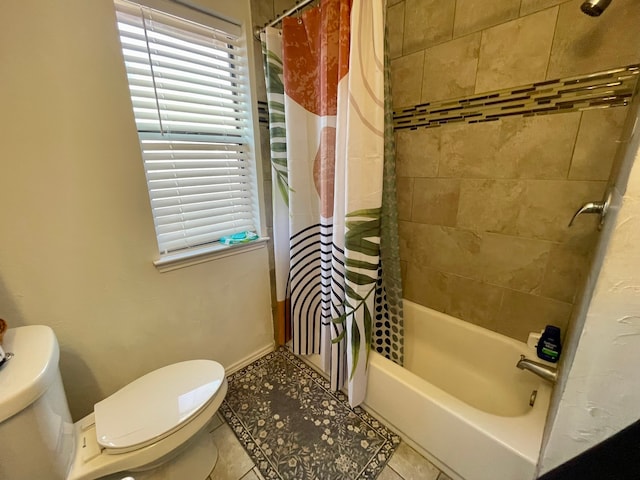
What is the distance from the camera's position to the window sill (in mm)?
1266

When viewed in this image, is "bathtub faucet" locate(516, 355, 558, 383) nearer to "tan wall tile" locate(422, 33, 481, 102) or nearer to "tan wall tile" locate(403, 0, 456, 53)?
"tan wall tile" locate(422, 33, 481, 102)

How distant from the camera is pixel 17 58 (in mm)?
838

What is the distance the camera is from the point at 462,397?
4.61 feet

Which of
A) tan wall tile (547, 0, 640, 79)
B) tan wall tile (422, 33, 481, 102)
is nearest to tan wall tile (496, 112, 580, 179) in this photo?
tan wall tile (547, 0, 640, 79)

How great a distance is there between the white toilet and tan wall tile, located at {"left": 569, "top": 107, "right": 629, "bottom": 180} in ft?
5.67

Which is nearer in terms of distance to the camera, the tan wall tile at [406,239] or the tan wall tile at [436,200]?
the tan wall tile at [436,200]

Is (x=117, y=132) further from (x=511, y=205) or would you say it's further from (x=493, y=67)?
(x=511, y=205)

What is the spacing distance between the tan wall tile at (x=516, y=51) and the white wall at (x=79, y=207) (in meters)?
1.20

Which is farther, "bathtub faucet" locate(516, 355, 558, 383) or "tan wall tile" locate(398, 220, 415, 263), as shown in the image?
"tan wall tile" locate(398, 220, 415, 263)

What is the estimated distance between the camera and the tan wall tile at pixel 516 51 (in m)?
1.02

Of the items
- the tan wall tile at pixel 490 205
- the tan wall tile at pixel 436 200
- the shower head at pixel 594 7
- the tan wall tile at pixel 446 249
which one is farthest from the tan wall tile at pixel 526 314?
the shower head at pixel 594 7

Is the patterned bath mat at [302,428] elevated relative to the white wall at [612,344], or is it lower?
lower


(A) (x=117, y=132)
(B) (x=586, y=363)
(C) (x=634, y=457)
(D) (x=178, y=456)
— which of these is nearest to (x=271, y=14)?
(A) (x=117, y=132)

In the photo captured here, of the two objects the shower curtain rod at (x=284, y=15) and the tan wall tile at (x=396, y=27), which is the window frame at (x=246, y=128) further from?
the tan wall tile at (x=396, y=27)
